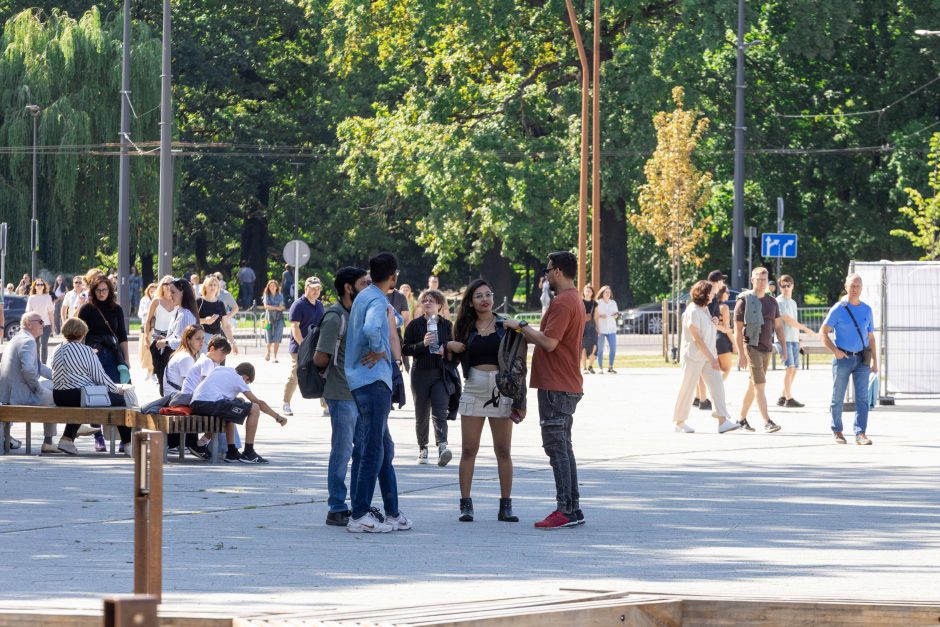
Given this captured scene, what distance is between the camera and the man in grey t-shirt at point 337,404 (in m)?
10.6

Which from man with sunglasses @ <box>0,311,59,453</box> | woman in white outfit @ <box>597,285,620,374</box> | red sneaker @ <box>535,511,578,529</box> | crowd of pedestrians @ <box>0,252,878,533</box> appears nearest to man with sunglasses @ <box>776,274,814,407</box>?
crowd of pedestrians @ <box>0,252,878,533</box>

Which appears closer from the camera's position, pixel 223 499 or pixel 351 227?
pixel 223 499

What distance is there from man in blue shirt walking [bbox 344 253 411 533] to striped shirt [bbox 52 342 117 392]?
5213mm

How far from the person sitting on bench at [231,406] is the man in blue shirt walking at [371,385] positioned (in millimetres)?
3752

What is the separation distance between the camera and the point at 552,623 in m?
5.97

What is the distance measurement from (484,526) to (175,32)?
51.7 meters

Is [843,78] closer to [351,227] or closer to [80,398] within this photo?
[351,227]

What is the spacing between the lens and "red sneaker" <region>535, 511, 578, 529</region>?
10.4 m

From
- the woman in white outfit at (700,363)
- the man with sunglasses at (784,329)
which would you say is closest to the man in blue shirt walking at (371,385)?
the woman in white outfit at (700,363)

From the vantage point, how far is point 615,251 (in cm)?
4875

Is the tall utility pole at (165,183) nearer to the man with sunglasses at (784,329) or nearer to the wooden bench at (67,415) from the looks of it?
the man with sunglasses at (784,329)

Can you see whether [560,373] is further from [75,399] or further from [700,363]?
[700,363]

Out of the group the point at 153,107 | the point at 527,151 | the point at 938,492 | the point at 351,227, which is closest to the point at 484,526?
the point at 938,492

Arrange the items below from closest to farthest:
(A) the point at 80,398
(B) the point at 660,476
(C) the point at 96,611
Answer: (C) the point at 96,611 < (B) the point at 660,476 < (A) the point at 80,398
